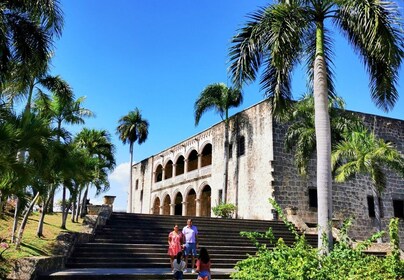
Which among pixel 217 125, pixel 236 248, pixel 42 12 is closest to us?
pixel 42 12

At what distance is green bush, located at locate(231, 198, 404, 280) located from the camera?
4500 millimetres

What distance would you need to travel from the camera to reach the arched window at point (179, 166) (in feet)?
107

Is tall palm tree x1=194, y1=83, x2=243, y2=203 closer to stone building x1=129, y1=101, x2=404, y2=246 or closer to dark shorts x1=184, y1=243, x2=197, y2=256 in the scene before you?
stone building x1=129, y1=101, x2=404, y2=246

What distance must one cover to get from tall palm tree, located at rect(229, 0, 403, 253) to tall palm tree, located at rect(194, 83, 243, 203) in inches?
533

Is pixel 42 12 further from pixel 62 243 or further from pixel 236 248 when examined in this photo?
pixel 236 248

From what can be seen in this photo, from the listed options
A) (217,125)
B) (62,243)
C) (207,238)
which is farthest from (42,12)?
(217,125)

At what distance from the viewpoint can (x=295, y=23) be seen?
993 centimetres

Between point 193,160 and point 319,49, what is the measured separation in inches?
847

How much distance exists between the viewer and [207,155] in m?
28.6

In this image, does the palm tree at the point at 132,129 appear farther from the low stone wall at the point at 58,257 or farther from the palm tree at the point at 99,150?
the low stone wall at the point at 58,257

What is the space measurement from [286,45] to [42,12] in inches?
301

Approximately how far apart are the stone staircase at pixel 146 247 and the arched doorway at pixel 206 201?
9.77 metres

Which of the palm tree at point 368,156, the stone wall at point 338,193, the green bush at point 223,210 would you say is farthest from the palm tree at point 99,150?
the palm tree at point 368,156

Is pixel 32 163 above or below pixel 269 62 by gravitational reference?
below
